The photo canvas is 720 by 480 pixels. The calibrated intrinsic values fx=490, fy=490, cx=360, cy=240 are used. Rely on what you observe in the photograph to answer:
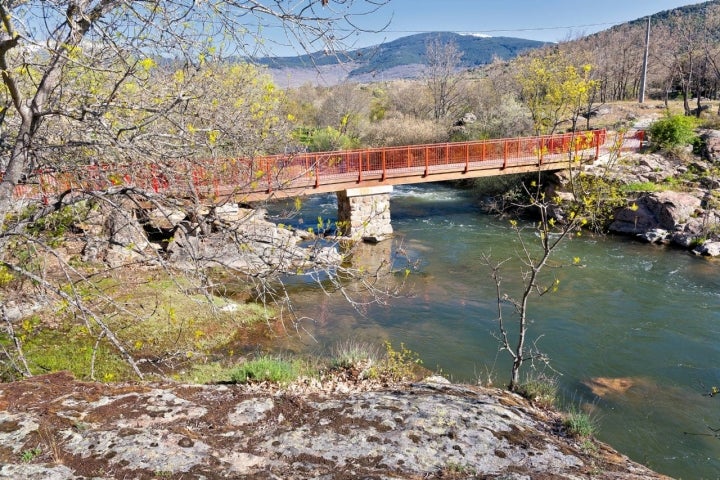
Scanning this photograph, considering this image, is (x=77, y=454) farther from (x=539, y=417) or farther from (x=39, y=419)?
(x=539, y=417)

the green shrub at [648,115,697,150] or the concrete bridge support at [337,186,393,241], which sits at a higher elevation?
the green shrub at [648,115,697,150]

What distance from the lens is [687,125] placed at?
2420 cm

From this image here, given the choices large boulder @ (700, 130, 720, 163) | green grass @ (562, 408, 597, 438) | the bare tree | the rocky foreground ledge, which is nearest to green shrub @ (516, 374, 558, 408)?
green grass @ (562, 408, 597, 438)

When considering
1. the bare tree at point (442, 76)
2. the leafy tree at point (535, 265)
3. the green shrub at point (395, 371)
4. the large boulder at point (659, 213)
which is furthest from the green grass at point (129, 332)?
the bare tree at point (442, 76)

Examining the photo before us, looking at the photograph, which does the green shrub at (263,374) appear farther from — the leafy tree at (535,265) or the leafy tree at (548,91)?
the leafy tree at (548,91)

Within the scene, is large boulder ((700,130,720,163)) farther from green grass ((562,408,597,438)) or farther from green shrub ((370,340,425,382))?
green grass ((562,408,597,438))

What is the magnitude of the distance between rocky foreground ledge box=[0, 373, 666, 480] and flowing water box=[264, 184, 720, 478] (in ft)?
12.1

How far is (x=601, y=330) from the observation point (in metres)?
11.0

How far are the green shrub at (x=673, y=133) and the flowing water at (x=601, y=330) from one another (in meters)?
9.09

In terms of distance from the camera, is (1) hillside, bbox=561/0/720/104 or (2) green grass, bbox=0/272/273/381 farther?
(1) hillside, bbox=561/0/720/104

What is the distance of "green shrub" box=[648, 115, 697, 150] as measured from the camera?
78.4 ft

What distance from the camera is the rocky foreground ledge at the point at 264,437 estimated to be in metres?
2.94

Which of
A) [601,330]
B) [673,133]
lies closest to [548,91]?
[673,133]

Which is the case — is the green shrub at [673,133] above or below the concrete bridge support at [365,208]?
above
